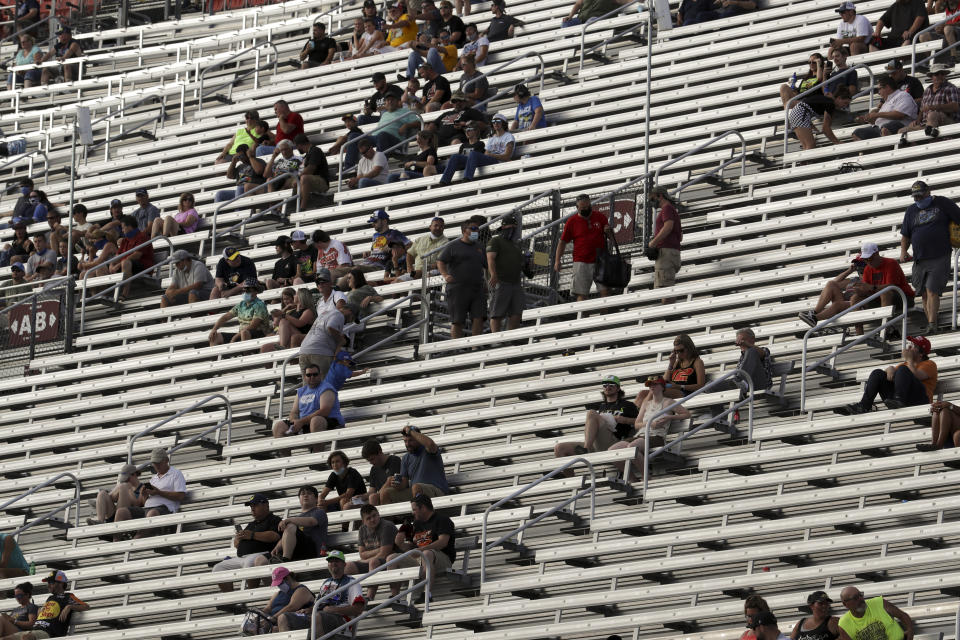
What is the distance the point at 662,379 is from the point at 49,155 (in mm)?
13696

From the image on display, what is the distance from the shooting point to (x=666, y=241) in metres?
19.3

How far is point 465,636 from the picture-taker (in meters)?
15.7

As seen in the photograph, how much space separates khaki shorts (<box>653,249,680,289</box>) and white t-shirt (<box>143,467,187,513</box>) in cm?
448

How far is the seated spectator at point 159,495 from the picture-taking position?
1898cm

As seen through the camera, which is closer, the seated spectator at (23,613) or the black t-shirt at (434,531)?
the black t-shirt at (434,531)

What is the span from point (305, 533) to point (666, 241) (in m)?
4.26

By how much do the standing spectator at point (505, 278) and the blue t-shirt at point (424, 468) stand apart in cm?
240

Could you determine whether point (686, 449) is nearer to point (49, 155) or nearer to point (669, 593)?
point (669, 593)

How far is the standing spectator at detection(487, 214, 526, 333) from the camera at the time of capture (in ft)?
63.1

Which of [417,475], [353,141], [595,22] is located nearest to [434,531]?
[417,475]

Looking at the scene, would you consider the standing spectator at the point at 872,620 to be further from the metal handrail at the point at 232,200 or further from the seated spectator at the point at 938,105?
the metal handrail at the point at 232,200

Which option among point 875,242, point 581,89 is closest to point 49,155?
point 581,89

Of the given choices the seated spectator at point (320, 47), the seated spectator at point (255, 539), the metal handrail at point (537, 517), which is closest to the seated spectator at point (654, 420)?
the metal handrail at point (537, 517)

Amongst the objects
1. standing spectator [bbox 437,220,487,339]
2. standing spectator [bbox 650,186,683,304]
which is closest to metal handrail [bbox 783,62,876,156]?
standing spectator [bbox 650,186,683,304]
